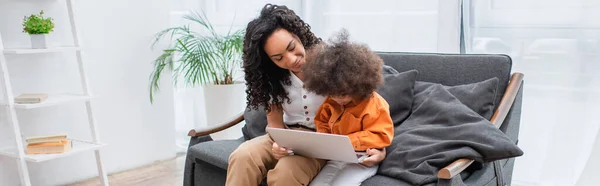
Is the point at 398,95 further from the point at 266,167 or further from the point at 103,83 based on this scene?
the point at 103,83

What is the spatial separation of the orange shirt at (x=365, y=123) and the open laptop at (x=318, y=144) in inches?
2.0

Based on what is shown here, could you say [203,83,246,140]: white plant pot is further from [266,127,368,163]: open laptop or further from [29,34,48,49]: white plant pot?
[266,127,368,163]: open laptop

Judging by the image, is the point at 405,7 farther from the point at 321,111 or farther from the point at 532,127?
the point at 321,111

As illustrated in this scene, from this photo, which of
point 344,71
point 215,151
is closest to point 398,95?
point 344,71

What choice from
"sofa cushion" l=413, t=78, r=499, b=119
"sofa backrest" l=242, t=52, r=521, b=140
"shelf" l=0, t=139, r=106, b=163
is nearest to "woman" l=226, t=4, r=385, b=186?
"sofa backrest" l=242, t=52, r=521, b=140

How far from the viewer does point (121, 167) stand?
10.5ft

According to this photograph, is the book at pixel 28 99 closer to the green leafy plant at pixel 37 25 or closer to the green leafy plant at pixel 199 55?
the green leafy plant at pixel 37 25

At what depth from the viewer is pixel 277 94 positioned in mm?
1868

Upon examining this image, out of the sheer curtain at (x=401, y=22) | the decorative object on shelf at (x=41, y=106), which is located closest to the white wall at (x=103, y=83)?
the decorative object on shelf at (x=41, y=106)

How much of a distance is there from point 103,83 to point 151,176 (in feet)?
2.07

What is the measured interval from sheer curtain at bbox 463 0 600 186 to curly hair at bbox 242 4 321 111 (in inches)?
42.3

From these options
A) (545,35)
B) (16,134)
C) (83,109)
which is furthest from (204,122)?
(545,35)

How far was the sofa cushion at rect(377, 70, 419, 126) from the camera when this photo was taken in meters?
1.97

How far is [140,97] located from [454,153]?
2207 mm
